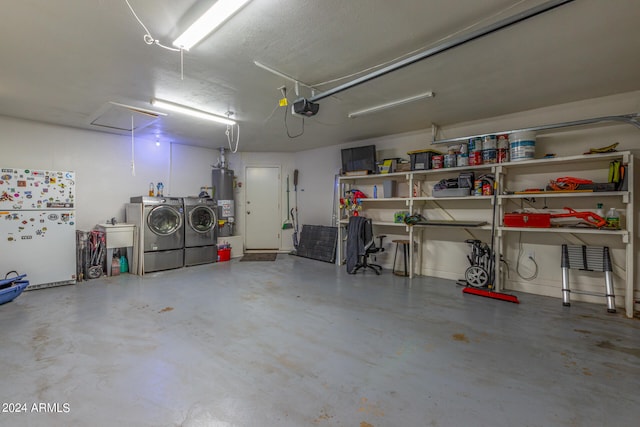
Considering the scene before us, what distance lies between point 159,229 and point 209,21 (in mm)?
4259

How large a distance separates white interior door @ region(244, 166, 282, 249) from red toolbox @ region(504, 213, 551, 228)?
191 inches

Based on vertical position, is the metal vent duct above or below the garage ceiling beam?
above

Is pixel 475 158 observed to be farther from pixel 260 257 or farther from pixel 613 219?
pixel 260 257

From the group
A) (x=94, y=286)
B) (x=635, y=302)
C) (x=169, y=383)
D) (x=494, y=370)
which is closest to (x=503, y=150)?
(x=635, y=302)

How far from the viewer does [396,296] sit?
3.71 m

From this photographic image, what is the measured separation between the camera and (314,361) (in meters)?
2.17

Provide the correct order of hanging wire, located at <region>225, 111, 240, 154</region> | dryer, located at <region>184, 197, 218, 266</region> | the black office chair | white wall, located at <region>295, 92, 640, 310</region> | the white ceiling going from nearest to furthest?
the white ceiling, white wall, located at <region>295, 92, 640, 310</region>, hanging wire, located at <region>225, 111, 240, 154</region>, the black office chair, dryer, located at <region>184, 197, 218, 266</region>

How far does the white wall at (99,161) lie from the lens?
169 inches

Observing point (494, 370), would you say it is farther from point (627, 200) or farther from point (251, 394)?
point (627, 200)

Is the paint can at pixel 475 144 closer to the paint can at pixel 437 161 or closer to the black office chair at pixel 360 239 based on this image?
the paint can at pixel 437 161

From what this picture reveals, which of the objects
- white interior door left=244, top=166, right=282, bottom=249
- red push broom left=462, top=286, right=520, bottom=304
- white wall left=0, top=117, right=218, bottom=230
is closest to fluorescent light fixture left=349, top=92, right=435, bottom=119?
red push broom left=462, top=286, right=520, bottom=304

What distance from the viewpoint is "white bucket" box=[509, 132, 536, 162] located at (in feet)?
11.8

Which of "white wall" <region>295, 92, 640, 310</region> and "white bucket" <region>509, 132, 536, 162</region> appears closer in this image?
"white wall" <region>295, 92, 640, 310</region>

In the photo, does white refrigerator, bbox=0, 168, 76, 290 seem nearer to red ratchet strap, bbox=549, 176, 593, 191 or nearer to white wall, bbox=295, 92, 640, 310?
white wall, bbox=295, 92, 640, 310
